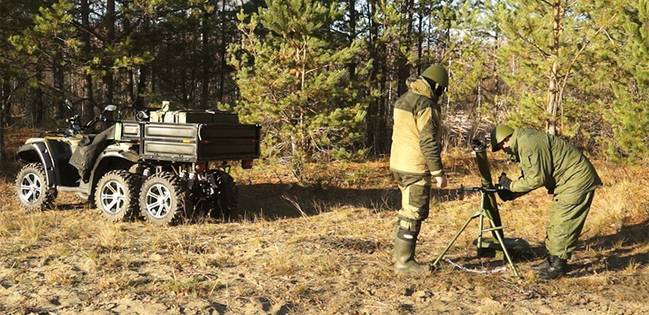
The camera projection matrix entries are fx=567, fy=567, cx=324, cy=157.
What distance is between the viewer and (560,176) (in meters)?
5.59

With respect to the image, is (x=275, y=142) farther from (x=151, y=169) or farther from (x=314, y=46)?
(x=151, y=169)

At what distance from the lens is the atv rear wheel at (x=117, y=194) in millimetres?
8320

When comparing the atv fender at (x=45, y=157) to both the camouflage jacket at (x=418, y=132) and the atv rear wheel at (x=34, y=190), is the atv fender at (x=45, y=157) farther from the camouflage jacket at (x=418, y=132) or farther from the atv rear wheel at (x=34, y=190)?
the camouflage jacket at (x=418, y=132)

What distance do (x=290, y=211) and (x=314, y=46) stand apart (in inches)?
142

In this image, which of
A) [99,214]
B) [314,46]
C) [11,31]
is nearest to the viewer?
[99,214]

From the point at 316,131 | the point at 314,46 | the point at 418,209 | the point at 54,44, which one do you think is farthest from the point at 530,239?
the point at 54,44

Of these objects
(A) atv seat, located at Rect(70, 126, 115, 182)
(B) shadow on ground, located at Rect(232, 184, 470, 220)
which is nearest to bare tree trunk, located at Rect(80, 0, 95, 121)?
(B) shadow on ground, located at Rect(232, 184, 470, 220)

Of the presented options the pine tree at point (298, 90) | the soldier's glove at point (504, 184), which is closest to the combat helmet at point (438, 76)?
the soldier's glove at point (504, 184)

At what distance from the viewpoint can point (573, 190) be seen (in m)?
5.51

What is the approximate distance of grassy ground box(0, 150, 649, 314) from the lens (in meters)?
4.73

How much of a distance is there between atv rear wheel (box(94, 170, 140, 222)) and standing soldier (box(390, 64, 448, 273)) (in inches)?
176

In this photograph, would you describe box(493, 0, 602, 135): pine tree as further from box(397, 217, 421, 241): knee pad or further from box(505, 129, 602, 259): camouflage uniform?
box(397, 217, 421, 241): knee pad

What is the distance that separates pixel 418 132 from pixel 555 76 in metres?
7.03

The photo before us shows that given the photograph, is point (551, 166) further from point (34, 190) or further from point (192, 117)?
point (34, 190)
